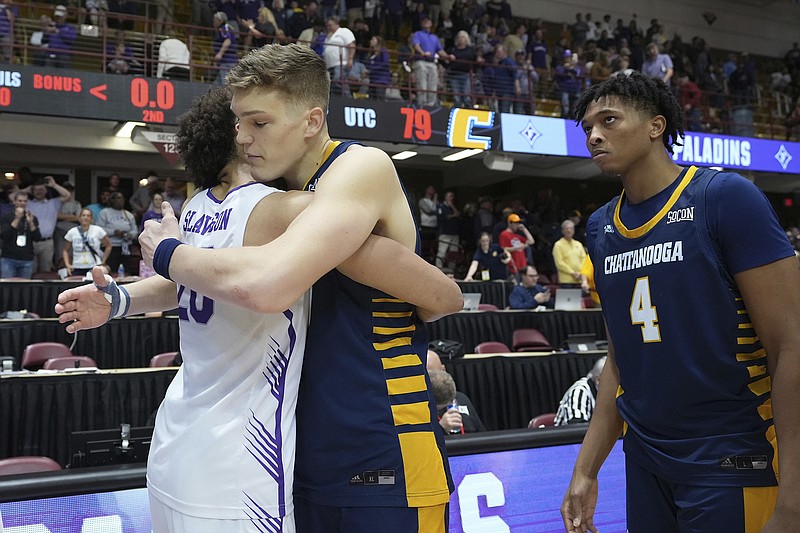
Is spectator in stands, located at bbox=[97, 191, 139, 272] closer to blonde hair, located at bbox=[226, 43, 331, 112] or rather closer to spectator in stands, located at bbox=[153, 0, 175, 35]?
spectator in stands, located at bbox=[153, 0, 175, 35]

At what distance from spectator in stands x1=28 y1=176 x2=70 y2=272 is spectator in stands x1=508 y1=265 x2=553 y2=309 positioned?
683 centimetres

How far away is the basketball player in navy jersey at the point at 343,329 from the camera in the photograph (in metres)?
1.48

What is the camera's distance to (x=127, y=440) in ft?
10.4

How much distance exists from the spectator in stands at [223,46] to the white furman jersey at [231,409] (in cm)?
1055

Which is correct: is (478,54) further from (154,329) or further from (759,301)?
(759,301)

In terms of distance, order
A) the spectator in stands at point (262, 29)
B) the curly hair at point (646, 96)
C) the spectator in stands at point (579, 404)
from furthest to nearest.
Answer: the spectator in stands at point (262, 29)
the spectator in stands at point (579, 404)
the curly hair at point (646, 96)

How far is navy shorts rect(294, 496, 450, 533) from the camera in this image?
1.49 metres

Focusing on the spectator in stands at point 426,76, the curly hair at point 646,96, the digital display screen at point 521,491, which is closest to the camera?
the curly hair at point 646,96

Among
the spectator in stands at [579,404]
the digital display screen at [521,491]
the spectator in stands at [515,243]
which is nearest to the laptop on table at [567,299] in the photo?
the spectator in stands at [515,243]

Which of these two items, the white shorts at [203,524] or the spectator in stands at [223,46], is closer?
the white shorts at [203,524]

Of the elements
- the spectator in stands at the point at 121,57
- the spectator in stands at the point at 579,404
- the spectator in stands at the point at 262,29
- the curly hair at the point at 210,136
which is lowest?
the spectator in stands at the point at 579,404

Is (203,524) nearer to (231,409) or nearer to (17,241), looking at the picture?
(231,409)

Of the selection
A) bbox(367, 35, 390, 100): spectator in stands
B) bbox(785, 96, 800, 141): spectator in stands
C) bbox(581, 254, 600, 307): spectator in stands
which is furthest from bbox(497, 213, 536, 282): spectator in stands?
bbox(785, 96, 800, 141): spectator in stands

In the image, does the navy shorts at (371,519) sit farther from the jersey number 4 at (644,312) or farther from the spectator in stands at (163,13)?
the spectator in stands at (163,13)
